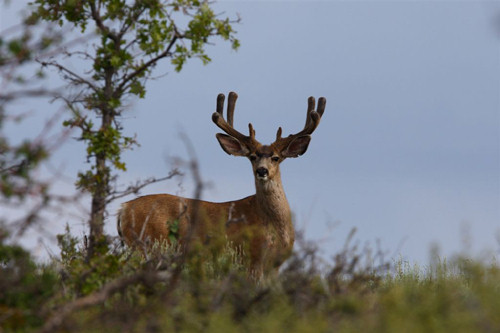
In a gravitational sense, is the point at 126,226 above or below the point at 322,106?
below

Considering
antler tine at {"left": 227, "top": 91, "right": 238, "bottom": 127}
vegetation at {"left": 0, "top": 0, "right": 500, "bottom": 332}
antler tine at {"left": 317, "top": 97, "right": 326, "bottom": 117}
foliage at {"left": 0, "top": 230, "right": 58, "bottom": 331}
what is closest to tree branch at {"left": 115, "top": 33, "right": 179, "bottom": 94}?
vegetation at {"left": 0, "top": 0, "right": 500, "bottom": 332}

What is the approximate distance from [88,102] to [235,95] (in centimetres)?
403

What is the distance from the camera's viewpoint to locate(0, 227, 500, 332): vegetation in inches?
218

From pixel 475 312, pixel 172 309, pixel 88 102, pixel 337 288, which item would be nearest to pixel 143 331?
pixel 172 309

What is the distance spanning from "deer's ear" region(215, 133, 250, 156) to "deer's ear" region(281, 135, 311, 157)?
2.16 ft

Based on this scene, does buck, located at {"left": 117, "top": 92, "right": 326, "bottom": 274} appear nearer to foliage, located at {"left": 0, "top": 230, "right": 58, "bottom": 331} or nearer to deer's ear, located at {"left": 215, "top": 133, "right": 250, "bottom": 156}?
deer's ear, located at {"left": 215, "top": 133, "right": 250, "bottom": 156}

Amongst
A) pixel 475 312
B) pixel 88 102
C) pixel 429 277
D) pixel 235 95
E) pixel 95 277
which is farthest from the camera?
pixel 235 95

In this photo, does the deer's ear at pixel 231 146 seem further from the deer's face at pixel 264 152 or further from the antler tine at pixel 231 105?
the antler tine at pixel 231 105

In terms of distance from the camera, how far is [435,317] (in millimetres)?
5977

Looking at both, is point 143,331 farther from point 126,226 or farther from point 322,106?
point 322,106

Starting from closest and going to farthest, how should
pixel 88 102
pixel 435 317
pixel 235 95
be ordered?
pixel 435 317 < pixel 88 102 < pixel 235 95

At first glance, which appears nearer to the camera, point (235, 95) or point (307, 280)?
point (307, 280)

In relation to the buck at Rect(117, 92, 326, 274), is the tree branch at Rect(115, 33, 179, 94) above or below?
above

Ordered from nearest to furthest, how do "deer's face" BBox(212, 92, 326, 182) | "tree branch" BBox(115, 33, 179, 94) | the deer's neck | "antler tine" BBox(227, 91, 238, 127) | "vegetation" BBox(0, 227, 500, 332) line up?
1. "vegetation" BBox(0, 227, 500, 332)
2. "tree branch" BBox(115, 33, 179, 94)
3. "deer's face" BBox(212, 92, 326, 182)
4. the deer's neck
5. "antler tine" BBox(227, 91, 238, 127)
